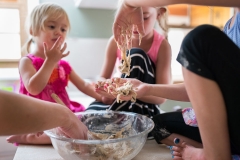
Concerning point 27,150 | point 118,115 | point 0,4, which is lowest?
point 27,150

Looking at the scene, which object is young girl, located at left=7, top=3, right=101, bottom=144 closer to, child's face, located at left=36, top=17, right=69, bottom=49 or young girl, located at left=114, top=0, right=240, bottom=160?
child's face, located at left=36, top=17, right=69, bottom=49

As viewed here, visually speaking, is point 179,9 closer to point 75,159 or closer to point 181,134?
point 181,134

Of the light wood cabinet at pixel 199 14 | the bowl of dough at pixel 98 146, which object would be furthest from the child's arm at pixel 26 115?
the light wood cabinet at pixel 199 14

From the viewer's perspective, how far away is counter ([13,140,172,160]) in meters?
0.86

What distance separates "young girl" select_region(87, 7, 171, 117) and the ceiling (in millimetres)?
383

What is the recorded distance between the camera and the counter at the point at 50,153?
0.86m

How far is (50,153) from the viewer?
0.89m

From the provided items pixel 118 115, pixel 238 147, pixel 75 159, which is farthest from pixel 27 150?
pixel 238 147

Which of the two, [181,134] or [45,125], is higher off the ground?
[45,125]

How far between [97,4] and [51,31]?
558 mm

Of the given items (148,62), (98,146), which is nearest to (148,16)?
(148,62)

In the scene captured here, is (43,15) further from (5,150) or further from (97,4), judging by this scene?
(5,150)

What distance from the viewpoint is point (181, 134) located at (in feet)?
3.13

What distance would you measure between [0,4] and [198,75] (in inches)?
60.0
